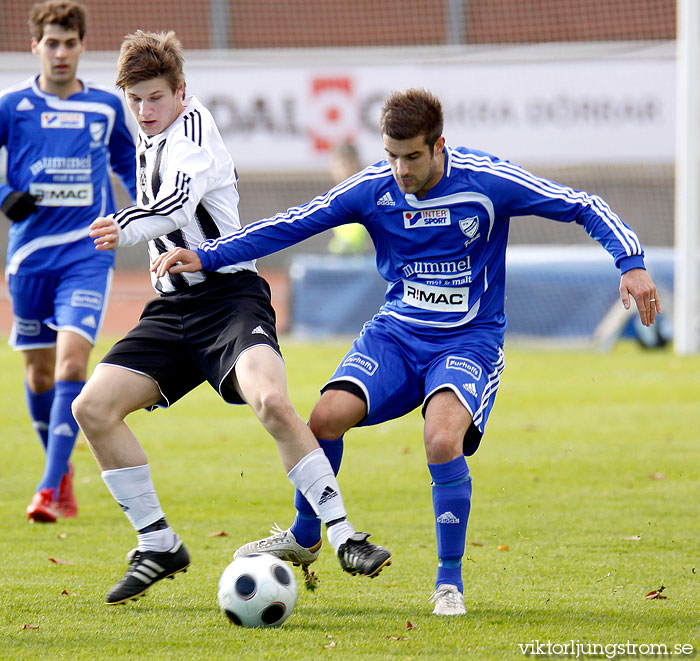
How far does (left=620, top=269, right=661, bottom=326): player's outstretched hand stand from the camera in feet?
13.3

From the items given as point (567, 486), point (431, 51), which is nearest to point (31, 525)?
point (567, 486)

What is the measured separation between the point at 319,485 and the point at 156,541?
26.9 inches

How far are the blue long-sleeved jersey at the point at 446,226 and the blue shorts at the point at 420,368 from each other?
7 centimetres

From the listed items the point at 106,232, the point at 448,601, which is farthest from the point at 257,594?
the point at 106,232

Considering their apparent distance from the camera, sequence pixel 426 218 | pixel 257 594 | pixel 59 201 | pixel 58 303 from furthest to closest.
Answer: pixel 59 201 < pixel 58 303 < pixel 426 218 < pixel 257 594

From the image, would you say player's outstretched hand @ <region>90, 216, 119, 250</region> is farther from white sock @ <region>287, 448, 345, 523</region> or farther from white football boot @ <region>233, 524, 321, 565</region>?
white football boot @ <region>233, 524, 321, 565</region>

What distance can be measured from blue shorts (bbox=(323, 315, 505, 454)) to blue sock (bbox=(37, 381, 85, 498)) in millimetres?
1984

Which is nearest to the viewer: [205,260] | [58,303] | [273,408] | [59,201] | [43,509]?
[273,408]

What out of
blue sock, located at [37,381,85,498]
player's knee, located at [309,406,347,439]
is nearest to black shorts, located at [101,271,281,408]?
player's knee, located at [309,406,347,439]

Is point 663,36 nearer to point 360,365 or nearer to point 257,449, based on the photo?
point 257,449

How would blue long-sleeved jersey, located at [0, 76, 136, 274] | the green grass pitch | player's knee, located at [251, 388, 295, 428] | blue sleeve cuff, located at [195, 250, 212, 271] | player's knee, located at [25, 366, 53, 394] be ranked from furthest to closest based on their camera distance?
player's knee, located at [25, 366, 53, 394]
blue long-sleeved jersey, located at [0, 76, 136, 274]
blue sleeve cuff, located at [195, 250, 212, 271]
player's knee, located at [251, 388, 295, 428]
the green grass pitch

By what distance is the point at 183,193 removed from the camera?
4.12 meters

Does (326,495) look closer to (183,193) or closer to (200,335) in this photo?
(200,335)

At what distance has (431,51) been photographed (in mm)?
15055
